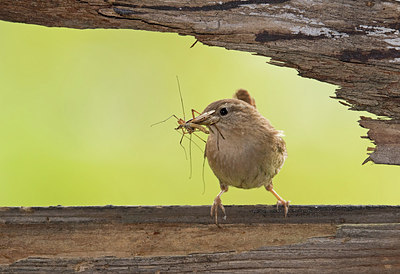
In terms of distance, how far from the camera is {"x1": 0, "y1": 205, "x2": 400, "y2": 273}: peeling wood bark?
2.41 meters

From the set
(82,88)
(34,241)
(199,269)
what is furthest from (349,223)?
(82,88)

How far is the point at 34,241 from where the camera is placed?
2.42m

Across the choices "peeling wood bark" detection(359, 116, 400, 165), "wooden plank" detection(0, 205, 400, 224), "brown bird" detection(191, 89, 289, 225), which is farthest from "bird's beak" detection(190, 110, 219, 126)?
"peeling wood bark" detection(359, 116, 400, 165)

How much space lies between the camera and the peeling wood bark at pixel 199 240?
2.41 m

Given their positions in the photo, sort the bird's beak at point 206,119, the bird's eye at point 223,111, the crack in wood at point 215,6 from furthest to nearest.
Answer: the bird's eye at point 223,111, the bird's beak at point 206,119, the crack in wood at point 215,6

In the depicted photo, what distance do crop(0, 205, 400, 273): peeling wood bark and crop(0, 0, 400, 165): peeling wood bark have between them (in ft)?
1.01

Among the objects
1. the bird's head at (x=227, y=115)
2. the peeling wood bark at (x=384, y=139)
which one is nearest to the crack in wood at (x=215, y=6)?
the peeling wood bark at (x=384, y=139)

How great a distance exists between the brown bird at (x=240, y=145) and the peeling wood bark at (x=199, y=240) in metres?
0.74

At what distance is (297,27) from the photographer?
94.8 inches

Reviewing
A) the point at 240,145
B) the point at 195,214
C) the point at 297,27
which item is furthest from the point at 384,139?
the point at 240,145

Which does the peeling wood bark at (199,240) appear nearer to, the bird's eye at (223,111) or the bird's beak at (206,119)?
the bird's beak at (206,119)

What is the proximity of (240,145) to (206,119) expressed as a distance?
0.79 ft

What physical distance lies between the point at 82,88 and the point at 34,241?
5.10 ft

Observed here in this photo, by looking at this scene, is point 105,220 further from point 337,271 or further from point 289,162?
point 289,162
